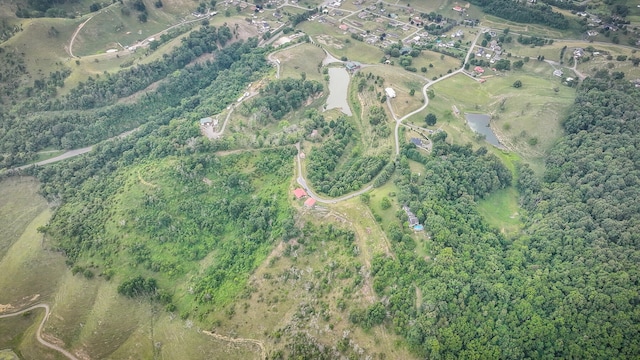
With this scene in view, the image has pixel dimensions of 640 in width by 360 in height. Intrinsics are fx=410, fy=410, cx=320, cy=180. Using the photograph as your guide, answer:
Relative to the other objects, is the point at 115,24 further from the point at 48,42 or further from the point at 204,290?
the point at 204,290

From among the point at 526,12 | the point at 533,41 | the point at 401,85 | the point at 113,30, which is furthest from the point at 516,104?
the point at 113,30

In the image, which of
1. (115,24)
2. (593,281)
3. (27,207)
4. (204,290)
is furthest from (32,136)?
(593,281)

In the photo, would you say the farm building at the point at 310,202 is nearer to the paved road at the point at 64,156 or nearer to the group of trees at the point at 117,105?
the group of trees at the point at 117,105

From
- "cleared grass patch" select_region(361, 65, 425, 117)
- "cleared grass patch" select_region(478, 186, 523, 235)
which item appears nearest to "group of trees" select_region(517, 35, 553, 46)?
"cleared grass patch" select_region(361, 65, 425, 117)

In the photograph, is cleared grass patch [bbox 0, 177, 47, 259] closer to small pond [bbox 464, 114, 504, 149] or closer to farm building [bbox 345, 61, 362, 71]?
farm building [bbox 345, 61, 362, 71]

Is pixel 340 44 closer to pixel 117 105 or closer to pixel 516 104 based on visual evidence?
pixel 516 104
